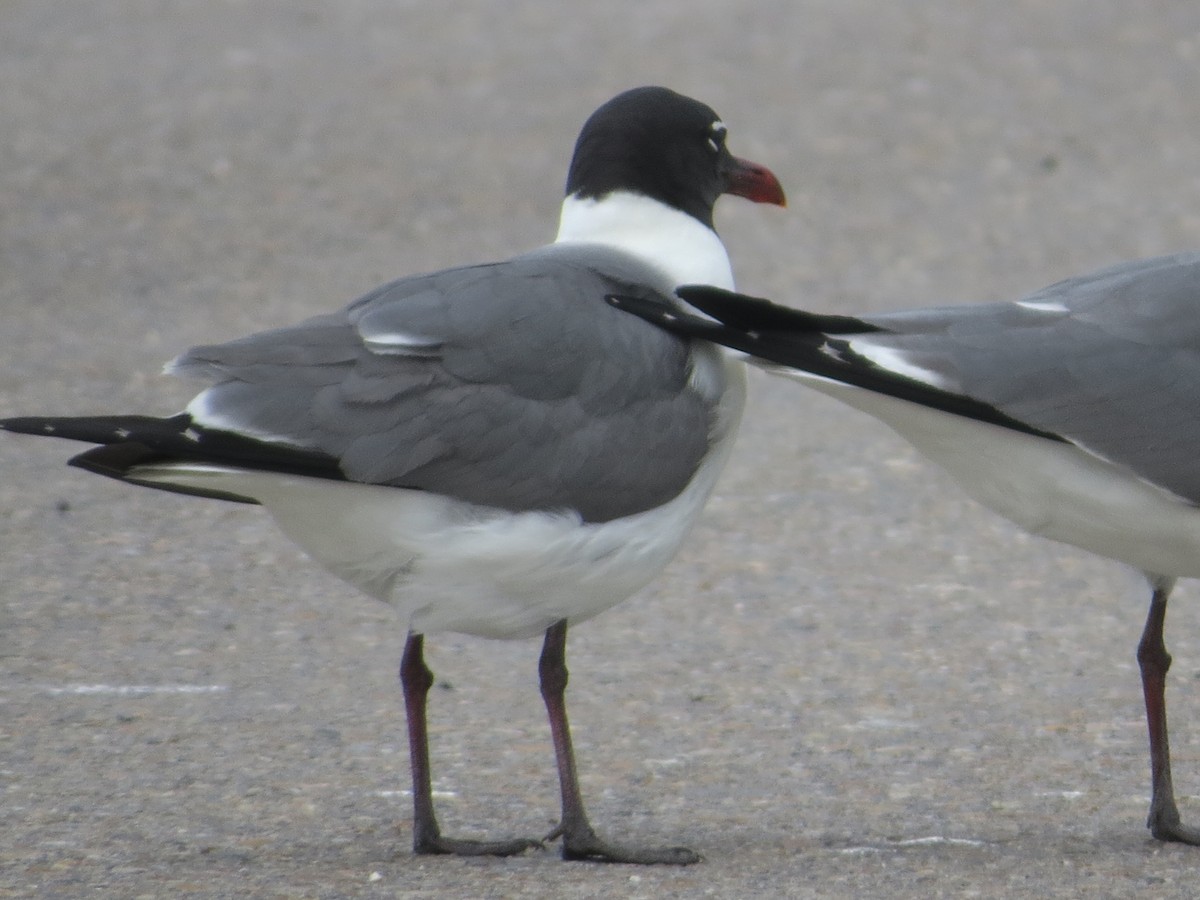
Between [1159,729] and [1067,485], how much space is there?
687 millimetres

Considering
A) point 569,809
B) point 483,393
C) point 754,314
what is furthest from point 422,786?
point 754,314

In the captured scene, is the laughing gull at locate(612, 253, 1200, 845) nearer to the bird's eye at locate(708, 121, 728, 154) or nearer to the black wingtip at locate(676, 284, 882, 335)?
the black wingtip at locate(676, 284, 882, 335)

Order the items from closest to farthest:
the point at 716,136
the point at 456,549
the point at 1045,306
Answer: the point at 456,549 < the point at 1045,306 < the point at 716,136

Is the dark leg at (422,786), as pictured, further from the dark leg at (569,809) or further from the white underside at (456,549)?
the white underside at (456,549)

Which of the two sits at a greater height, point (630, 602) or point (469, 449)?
point (469, 449)

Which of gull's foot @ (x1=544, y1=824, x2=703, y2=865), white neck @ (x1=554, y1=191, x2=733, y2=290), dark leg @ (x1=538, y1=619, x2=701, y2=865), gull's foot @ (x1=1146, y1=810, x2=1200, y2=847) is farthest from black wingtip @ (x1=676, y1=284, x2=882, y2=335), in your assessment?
gull's foot @ (x1=1146, y1=810, x2=1200, y2=847)

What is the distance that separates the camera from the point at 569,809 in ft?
13.7

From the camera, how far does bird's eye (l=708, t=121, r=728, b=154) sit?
4.99m

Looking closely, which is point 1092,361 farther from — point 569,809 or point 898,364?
point 569,809

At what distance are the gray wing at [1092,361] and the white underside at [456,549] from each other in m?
0.69

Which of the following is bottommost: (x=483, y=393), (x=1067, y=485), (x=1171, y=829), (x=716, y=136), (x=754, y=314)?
(x=1171, y=829)

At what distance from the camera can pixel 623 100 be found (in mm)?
4902

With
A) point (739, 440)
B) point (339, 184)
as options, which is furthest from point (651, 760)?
point (339, 184)

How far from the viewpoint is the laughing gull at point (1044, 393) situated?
4.08 meters
